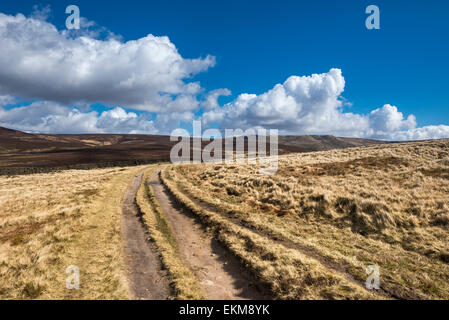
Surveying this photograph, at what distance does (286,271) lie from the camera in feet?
25.1

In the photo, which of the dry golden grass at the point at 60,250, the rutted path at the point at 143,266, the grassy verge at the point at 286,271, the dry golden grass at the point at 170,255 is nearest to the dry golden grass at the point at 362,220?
the grassy verge at the point at 286,271

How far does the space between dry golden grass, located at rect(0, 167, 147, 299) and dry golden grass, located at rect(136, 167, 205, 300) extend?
1.59 meters

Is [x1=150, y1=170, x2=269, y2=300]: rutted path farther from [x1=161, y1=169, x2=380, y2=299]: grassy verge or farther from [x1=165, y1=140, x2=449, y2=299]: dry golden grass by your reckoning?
[x1=165, y1=140, x2=449, y2=299]: dry golden grass

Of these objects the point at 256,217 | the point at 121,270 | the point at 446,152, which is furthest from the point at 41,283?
the point at 446,152

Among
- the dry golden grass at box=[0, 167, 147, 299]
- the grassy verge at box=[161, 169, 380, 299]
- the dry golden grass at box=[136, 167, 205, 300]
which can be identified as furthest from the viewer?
the dry golden grass at box=[0, 167, 147, 299]

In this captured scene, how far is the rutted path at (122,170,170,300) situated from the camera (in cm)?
700

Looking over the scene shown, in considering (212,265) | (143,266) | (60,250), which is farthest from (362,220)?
(60,250)

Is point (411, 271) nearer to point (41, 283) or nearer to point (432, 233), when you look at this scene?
point (432, 233)

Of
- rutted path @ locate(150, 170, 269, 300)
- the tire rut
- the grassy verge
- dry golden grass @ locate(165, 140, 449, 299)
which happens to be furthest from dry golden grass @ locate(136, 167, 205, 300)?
the tire rut

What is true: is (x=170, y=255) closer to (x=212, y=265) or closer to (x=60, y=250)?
(x=212, y=265)

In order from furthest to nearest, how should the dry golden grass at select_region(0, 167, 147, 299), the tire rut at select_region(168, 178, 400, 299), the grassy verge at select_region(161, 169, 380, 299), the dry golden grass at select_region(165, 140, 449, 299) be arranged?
the dry golden grass at select_region(165, 140, 449, 299)
the dry golden grass at select_region(0, 167, 147, 299)
the tire rut at select_region(168, 178, 400, 299)
the grassy verge at select_region(161, 169, 380, 299)

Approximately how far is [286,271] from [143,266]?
5.56 meters

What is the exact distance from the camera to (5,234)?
12.6 m

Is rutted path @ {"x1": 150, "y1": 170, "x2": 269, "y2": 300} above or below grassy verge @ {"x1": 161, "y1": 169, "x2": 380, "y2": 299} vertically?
below
